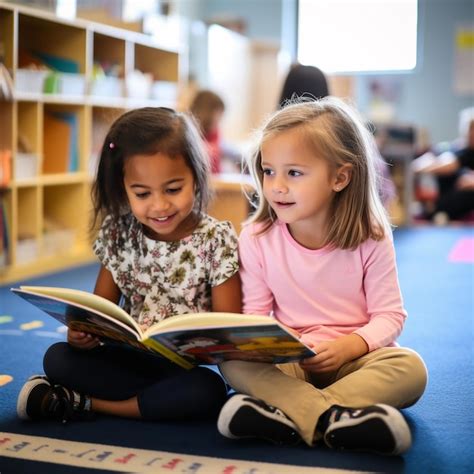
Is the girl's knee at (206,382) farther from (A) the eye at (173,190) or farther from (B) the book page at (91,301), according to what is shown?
(A) the eye at (173,190)

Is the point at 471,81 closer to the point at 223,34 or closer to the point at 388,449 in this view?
the point at 223,34

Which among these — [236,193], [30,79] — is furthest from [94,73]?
[236,193]

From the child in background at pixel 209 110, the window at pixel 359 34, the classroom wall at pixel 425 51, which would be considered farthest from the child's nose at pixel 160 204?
the window at pixel 359 34

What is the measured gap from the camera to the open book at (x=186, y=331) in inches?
37.2

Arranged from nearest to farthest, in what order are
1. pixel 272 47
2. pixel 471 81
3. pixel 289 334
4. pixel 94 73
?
pixel 289 334 < pixel 94 73 < pixel 272 47 < pixel 471 81

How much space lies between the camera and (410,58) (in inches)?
209

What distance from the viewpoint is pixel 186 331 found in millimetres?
970

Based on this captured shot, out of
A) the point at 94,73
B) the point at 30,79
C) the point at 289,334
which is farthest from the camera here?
the point at 94,73

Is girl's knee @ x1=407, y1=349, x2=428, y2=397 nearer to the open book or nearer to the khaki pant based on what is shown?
the khaki pant

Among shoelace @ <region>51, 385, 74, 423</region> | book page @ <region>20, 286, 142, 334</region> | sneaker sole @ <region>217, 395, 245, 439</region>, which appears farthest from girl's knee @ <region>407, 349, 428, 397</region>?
shoelace @ <region>51, 385, 74, 423</region>

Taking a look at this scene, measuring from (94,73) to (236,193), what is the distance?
69 centimetres

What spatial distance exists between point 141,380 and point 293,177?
39cm

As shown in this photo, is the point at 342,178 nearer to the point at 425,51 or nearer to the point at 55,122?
the point at 55,122

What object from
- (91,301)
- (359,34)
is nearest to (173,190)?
(91,301)
